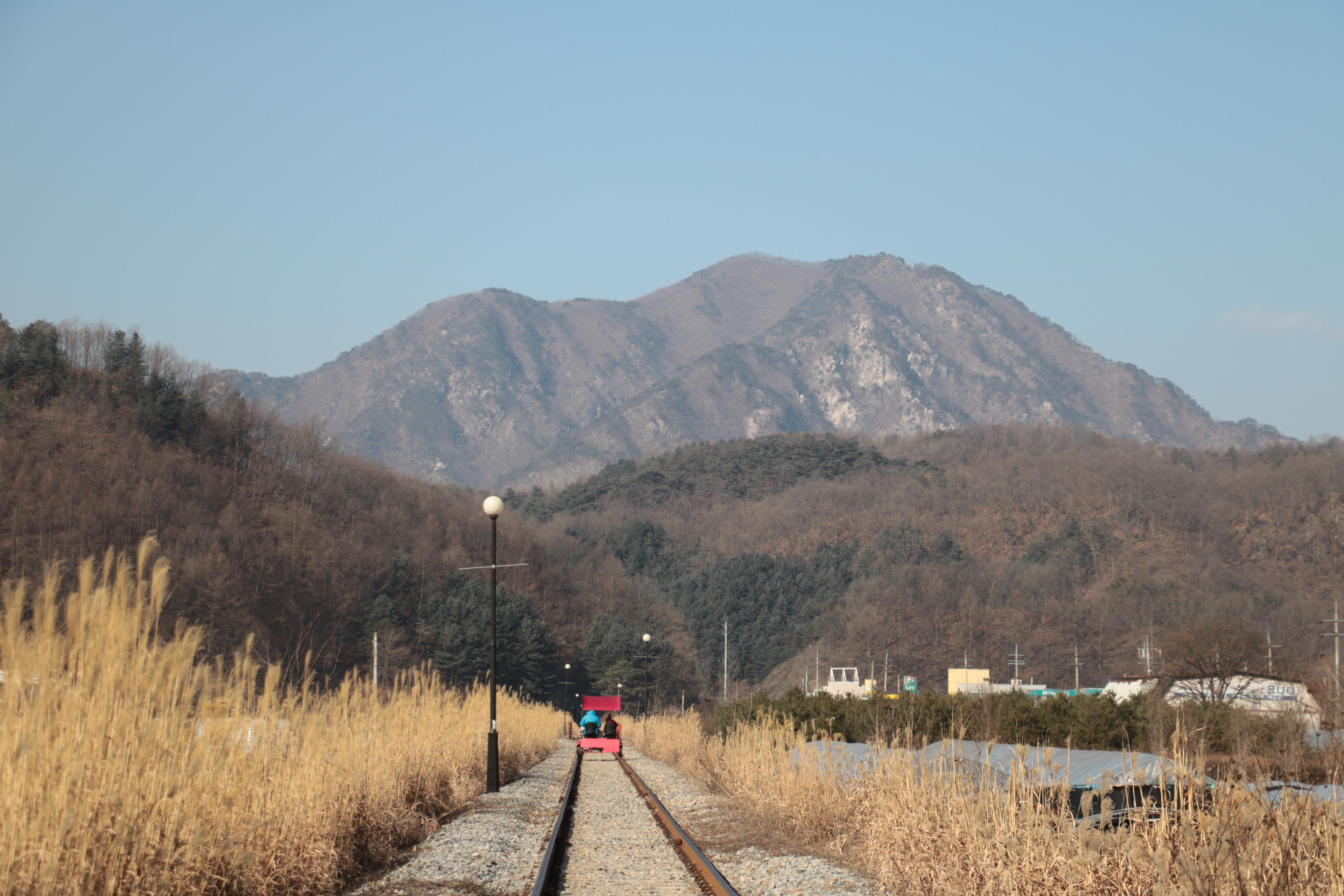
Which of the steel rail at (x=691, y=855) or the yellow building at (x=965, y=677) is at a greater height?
the steel rail at (x=691, y=855)

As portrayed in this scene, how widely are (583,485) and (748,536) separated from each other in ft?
98.5

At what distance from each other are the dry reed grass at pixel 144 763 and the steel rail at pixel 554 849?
1.48 meters

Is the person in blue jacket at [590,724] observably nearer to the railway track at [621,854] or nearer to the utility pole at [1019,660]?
the railway track at [621,854]

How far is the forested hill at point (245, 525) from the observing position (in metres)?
59.4

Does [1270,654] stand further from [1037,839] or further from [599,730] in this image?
[1037,839]

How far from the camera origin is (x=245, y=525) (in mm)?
72312

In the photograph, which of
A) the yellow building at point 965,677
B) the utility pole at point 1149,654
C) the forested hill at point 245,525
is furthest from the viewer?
the yellow building at point 965,677

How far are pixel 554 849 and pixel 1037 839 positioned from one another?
17.5ft

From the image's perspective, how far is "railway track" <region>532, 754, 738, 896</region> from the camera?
28.8 feet

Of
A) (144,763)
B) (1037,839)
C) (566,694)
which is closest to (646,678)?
(566,694)

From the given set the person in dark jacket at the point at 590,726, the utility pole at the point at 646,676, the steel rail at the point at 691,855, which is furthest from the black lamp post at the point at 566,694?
the steel rail at the point at 691,855

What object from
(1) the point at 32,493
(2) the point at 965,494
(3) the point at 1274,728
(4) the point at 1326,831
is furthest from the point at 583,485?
(4) the point at 1326,831

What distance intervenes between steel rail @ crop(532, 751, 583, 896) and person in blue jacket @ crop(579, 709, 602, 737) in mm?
14263

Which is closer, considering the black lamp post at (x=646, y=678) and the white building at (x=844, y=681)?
the black lamp post at (x=646, y=678)
